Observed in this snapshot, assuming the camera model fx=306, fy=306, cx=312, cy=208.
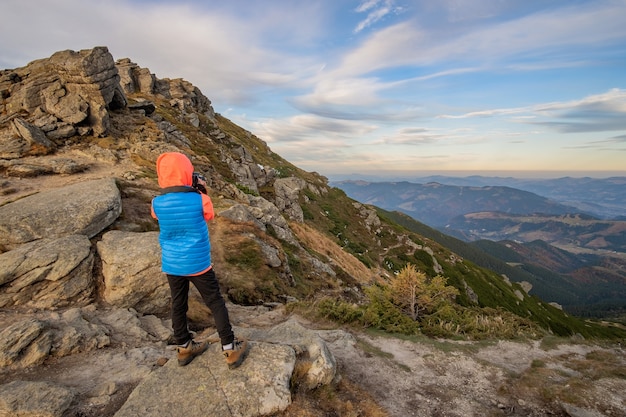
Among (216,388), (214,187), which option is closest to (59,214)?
(216,388)

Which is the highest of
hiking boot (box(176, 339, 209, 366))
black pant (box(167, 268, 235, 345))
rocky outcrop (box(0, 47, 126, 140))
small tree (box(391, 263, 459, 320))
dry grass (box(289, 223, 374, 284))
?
rocky outcrop (box(0, 47, 126, 140))

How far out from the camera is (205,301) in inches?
258

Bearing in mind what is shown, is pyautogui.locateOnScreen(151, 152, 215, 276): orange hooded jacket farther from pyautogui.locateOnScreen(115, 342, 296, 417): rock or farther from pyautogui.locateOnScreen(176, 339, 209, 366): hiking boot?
pyautogui.locateOnScreen(115, 342, 296, 417): rock

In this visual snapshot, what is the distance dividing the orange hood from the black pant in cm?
203

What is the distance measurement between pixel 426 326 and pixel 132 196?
16.7m

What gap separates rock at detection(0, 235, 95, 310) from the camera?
32.0 ft

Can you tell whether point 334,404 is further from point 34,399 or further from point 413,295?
point 413,295

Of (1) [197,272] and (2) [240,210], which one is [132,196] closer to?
(2) [240,210]

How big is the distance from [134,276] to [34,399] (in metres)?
5.72

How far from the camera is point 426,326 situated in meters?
12.3

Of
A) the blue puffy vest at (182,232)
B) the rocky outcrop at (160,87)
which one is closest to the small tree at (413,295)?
the blue puffy vest at (182,232)

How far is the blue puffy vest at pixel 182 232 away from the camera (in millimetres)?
6379

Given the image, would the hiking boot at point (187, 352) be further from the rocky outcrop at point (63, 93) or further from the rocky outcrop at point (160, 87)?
the rocky outcrop at point (160, 87)

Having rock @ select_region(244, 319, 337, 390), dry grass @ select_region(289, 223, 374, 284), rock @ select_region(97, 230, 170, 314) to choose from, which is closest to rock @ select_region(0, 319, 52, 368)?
rock @ select_region(97, 230, 170, 314)
